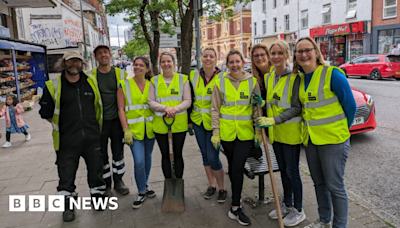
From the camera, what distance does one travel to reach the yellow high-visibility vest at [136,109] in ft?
12.6

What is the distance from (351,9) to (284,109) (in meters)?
27.4

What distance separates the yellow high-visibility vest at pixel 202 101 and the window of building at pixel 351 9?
26.4 metres

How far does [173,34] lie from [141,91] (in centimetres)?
850

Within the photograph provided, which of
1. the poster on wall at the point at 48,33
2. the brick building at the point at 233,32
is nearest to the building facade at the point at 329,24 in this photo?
the brick building at the point at 233,32

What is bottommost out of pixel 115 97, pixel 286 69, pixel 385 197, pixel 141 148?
pixel 385 197

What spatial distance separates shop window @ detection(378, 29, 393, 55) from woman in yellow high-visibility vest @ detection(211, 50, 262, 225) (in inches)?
949

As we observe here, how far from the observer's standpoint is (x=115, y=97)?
160 inches

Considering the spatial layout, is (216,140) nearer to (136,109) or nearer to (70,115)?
(136,109)

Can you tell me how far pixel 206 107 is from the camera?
383 cm

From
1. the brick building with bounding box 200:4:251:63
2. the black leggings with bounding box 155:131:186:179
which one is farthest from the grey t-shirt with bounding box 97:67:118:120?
the brick building with bounding box 200:4:251:63

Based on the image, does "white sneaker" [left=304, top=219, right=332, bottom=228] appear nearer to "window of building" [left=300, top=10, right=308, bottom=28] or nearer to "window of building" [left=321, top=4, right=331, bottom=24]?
"window of building" [left=321, top=4, right=331, bottom=24]

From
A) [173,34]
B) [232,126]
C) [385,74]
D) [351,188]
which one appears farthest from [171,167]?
[385,74]

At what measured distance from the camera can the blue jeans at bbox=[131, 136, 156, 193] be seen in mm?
3895

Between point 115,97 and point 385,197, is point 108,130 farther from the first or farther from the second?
point 385,197
